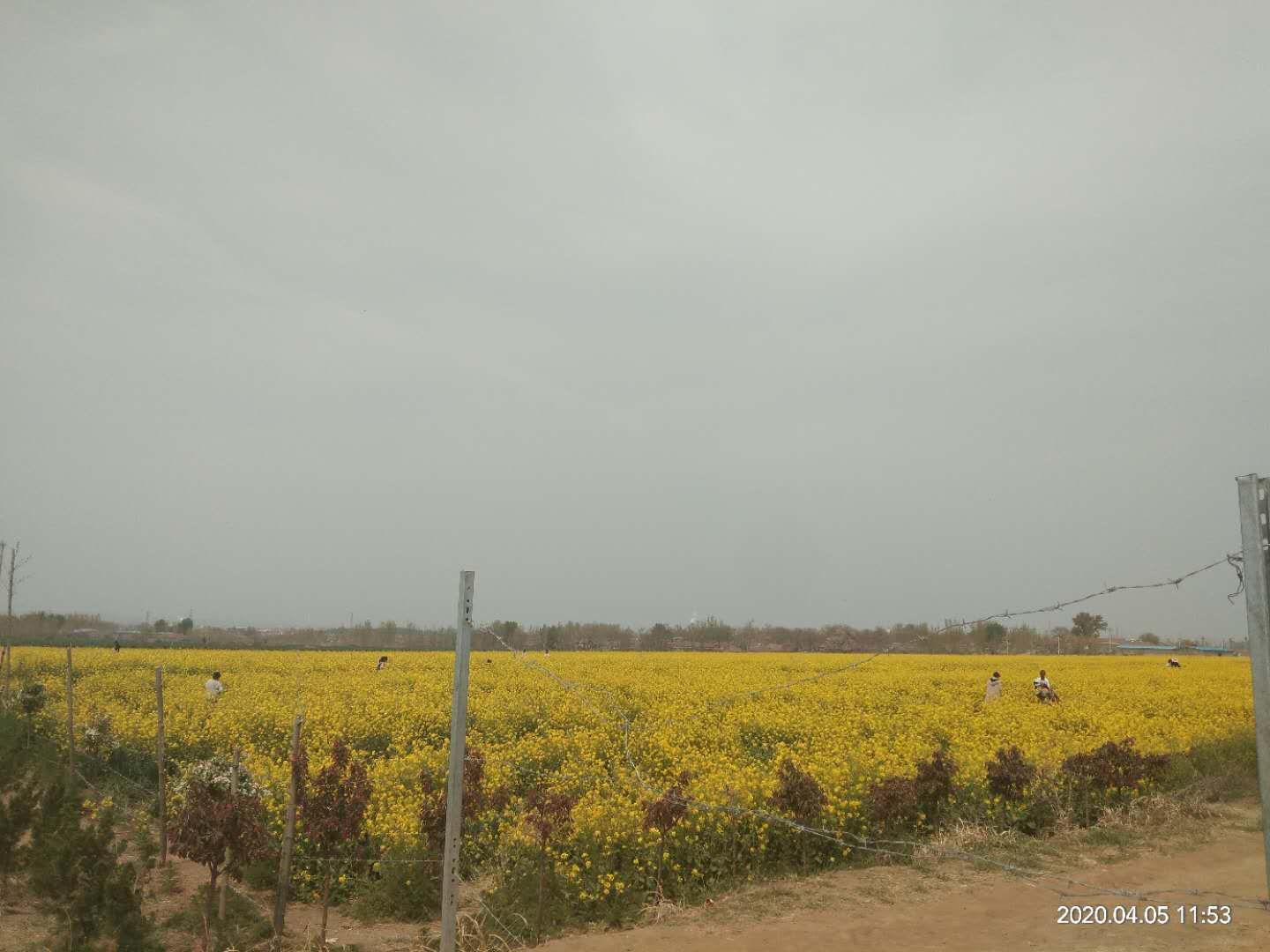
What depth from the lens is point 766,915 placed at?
689cm

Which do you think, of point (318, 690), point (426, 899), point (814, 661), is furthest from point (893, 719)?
point (814, 661)

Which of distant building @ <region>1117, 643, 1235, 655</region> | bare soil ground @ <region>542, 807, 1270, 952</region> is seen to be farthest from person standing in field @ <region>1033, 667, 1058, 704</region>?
distant building @ <region>1117, 643, 1235, 655</region>

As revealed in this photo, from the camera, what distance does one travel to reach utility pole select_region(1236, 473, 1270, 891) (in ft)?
10.6

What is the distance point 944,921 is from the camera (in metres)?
6.61

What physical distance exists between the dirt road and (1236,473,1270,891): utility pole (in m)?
3.46

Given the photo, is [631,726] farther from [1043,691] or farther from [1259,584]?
[1259,584]

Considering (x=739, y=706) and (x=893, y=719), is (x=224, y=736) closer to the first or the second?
(x=739, y=706)

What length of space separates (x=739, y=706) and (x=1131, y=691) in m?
11.9

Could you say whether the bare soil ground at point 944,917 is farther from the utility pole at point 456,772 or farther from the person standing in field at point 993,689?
the person standing in field at point 993,689

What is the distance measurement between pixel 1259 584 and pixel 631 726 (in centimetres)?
1267

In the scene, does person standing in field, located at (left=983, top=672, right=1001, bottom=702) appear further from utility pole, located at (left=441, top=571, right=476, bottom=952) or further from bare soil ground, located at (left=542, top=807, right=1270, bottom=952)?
utility pole, located at (left=441, top=571, right=476, bottom=952)

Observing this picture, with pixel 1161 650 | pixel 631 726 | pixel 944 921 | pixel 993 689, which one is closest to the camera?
pixel 944 921

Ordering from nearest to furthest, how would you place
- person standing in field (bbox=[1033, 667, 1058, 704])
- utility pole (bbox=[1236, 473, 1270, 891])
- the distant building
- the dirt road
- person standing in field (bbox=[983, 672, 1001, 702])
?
utility pole (bbox=[1236, 473, 1270, 891]) → the dirt road → person standing in field (bbox=[1033, 667, 1058, 704]) → person standing in field (bbox=[983, 672, 1001, 702]) → the distant building

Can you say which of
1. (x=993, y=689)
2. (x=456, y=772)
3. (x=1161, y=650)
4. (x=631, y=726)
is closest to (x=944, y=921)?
(x=456, y=772)
